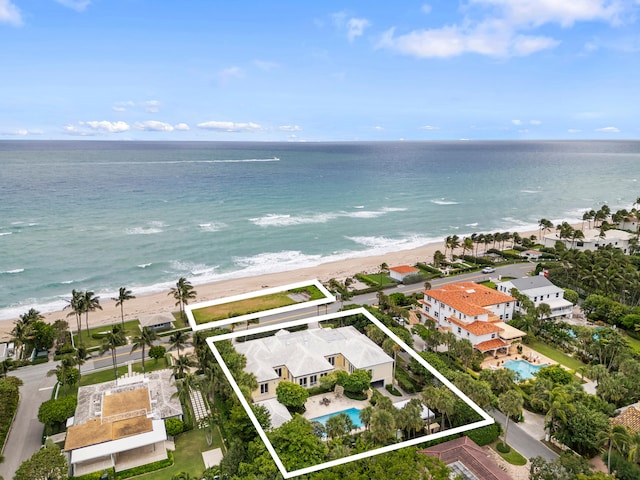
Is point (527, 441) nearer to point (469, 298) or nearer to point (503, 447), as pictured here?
point (503, 447)

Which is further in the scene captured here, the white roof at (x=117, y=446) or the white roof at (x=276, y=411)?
the white roof at (x=117, y=446)

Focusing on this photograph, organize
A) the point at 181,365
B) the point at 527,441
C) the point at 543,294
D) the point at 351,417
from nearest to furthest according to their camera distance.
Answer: the point at 351,417, the point at 527,441, the point at 181,365, the point at 543,294

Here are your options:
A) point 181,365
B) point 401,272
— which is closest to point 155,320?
point 181,365

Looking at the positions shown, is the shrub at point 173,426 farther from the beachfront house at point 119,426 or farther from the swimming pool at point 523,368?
the swimming pool at point 523,368

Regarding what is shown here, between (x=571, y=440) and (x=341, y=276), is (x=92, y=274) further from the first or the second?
(x=571, y=440)

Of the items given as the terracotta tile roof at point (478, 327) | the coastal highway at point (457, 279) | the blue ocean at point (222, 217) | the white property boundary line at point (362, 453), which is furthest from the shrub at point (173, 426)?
the blue ocean at point (222, 217)

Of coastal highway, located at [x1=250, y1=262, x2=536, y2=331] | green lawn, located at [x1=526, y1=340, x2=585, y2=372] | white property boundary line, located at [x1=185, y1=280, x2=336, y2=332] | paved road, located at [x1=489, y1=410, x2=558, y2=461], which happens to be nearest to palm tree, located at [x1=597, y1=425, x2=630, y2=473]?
paved road, located at [x1=489, y1=410, x2=558, y2=461]

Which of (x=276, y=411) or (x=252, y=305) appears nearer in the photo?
(x=276, y=411)
